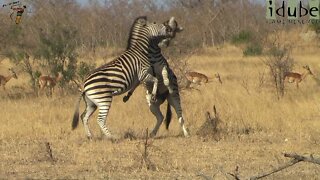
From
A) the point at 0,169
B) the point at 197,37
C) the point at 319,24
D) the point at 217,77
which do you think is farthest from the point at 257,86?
the point at 197,37

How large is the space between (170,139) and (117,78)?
1299mm

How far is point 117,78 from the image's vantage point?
35.1ft

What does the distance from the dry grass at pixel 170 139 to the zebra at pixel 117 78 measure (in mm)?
418

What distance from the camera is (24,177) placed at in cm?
729

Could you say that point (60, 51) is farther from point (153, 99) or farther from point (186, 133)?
point (186, 133)

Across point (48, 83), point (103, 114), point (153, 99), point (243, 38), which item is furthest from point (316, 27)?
point (103, 114)

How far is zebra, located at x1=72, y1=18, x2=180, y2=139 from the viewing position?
10.5m

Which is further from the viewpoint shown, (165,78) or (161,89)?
(161,89)

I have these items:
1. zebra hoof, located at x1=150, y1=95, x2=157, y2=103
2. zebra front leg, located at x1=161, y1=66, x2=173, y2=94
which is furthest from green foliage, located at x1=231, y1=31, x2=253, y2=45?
zebra hoof, located at x1=150, y1=95, x2=157, y2=103

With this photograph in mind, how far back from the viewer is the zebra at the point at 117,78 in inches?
413

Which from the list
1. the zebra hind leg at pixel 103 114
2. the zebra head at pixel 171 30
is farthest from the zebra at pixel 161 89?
the zebra hind leg at pixel 103 114

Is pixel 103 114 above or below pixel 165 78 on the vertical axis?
below

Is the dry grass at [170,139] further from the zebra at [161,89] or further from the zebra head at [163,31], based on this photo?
the zebra head at [163,31]

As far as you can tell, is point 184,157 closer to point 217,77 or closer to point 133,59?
point 133,59
